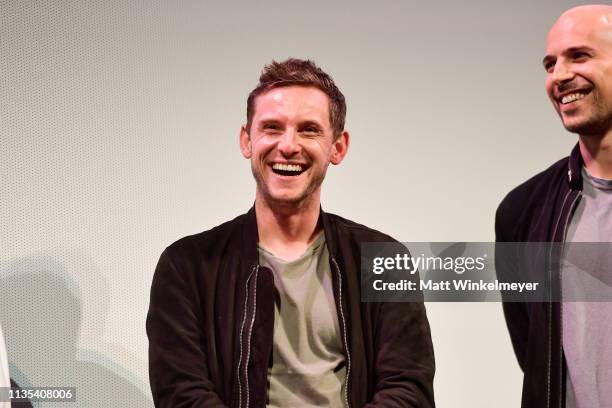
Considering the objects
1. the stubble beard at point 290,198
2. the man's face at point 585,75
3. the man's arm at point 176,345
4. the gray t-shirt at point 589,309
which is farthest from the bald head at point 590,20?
the man's arm at point 176,345

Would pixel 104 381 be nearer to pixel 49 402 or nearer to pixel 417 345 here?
pixel 49 402

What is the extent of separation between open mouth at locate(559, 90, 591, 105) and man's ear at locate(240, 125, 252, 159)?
832mm

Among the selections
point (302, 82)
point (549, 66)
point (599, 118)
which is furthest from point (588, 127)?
point (302, 82)

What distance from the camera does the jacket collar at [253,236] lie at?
2.30 meters

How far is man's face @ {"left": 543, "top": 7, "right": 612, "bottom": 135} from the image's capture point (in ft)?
7.55

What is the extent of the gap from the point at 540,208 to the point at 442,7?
0.67 m

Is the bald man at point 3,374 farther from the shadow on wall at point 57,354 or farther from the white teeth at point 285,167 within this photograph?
the white teeth at point 285,167

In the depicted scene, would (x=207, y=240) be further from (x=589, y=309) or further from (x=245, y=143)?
(x=589, y=309)

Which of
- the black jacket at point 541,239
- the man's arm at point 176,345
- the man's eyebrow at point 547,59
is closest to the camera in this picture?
the man's arm at point 176,345

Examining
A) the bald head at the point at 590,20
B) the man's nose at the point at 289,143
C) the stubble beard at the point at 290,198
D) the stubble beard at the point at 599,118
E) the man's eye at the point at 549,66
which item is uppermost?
the bald head at the point at 590,20

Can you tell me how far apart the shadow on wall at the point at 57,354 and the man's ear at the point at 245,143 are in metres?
0.60

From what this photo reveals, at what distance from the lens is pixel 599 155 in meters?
2.33

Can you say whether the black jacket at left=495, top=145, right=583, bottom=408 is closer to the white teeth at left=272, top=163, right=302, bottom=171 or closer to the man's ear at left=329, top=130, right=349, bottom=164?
the man's ear at left=329, top=130, right=349, bottom=164

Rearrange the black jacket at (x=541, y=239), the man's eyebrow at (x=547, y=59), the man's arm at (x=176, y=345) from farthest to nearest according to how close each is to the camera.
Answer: the man's eyebrow at (x=547, y=59)
the black jacket at (x=541, y=239)
the man's arm at (x=176, y=345)
